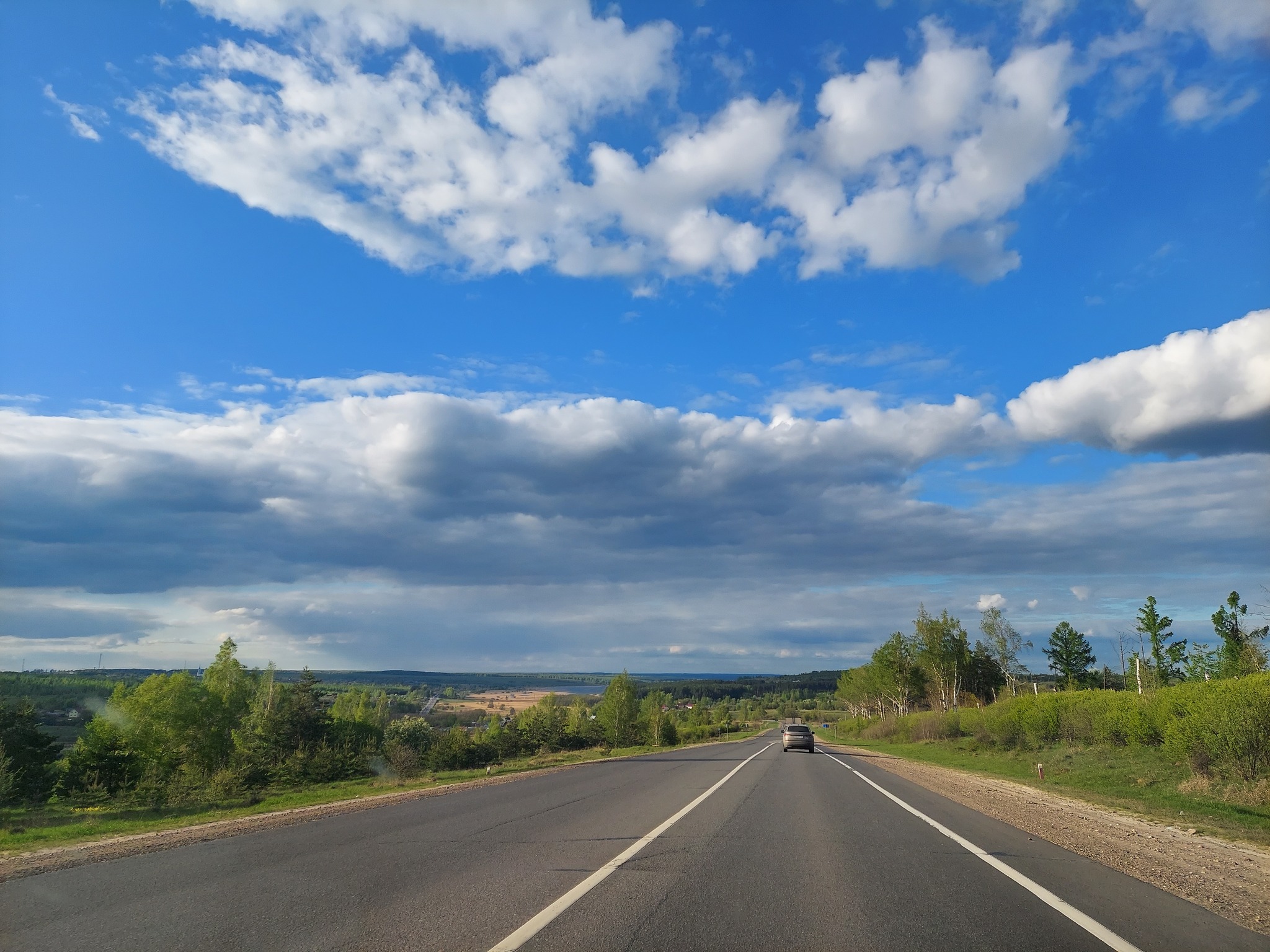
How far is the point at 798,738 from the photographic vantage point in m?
41.6

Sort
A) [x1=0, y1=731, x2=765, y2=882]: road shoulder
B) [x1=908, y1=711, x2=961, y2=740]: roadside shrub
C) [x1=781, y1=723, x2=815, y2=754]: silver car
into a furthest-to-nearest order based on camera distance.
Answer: [x1=908, y1=711, x2=961, y2=740]: roadside shrub → [x1=781, y1=723, x2=815, y2=754]: silver car → [x1=0, y1=731, x2=765, y2=882]: road shoulder

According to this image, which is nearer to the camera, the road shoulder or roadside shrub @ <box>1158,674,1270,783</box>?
the road shoulder

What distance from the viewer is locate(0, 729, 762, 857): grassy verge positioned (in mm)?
12266

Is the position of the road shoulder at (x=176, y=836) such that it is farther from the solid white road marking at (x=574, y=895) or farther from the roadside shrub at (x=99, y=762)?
the roadside shrub at (x=99, y=762)

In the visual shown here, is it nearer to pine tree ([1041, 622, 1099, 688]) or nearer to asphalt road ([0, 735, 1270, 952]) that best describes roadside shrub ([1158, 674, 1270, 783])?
asphalt road ([0, 735, 1270, 952])

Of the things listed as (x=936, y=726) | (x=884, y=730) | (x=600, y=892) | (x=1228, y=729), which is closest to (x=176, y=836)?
(x=600, y=892)

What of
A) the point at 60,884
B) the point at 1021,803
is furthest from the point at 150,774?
the point at 1021,803

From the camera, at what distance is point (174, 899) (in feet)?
22.4

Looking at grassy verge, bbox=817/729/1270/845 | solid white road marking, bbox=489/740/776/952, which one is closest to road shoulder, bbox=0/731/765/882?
solid white road marking, bbox=489/740/776/952

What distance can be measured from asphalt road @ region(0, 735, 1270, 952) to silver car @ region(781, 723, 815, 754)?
30.5 metres

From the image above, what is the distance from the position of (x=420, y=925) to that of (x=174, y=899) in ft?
8.73

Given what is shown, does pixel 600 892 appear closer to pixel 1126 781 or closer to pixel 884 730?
pixel 1126 781

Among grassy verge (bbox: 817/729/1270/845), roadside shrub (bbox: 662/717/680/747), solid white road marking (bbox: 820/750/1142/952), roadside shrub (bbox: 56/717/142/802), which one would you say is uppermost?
solid white road marking (bbox: 820/750/1142/952)

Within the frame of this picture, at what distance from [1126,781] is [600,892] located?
23763 mm
